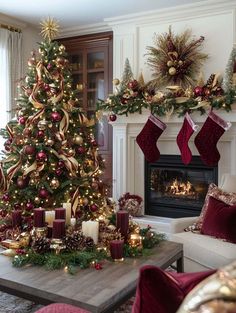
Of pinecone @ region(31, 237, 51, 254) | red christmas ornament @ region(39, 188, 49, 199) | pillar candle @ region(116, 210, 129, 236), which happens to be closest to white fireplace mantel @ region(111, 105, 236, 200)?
red christmas ornament @ region(39, 188, 49, 199)

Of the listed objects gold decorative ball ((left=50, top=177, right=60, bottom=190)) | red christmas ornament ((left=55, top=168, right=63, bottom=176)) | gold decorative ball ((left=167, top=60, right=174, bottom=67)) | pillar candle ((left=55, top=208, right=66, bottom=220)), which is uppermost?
gold decorative ball ((left=167, top=60, right=174, bottom=67))

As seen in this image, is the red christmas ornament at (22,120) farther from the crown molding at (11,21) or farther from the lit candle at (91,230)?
the crown molding at (11,21)

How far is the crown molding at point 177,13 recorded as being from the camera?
3836 mm

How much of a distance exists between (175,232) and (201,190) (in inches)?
59.4

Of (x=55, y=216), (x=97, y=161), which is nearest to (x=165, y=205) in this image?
(x=97, y=161)

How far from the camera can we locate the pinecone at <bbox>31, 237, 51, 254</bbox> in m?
1.85

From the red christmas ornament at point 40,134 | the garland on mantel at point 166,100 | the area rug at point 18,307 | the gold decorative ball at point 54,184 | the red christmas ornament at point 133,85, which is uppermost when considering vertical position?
the red christmas ornament at point 133,85

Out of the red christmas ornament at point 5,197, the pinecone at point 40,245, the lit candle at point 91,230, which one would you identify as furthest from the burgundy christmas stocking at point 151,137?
the pinecone at point 40,245

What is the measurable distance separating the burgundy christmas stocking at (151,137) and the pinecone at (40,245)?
94.2 inches

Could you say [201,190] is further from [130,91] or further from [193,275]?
[193,275]

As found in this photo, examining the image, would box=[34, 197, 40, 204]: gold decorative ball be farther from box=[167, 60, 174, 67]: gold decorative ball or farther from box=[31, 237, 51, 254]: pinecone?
box=[167, 60, 174, 67]: gold decorative ball

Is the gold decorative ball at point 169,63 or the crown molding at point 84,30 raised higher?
the crown molding at point 84,30

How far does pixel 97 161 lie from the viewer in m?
3.61

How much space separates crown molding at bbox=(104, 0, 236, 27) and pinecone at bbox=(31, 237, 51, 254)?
3278 mm
